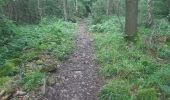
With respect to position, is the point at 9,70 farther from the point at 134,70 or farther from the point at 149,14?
the point at 149,14

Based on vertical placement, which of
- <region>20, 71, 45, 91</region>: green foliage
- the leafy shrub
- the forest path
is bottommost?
the forest path

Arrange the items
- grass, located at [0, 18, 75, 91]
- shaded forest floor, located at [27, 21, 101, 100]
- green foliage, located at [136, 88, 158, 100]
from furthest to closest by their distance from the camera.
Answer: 1. grass, located at [0, 18, 75, 91]
2. shaded forest floor, located at [27, 21, 101, 100]
3. green foliage, located at [136, 88, 158, 100]

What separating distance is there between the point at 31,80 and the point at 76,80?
5.86 feet

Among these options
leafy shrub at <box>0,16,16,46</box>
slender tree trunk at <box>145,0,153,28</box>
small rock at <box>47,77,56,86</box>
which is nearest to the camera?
small rock at <box>47,77,56,86</box>

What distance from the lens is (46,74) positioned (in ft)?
31.3

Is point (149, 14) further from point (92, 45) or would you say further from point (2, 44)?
point (2, 44)

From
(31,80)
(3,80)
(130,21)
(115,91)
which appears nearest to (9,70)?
(3,80)

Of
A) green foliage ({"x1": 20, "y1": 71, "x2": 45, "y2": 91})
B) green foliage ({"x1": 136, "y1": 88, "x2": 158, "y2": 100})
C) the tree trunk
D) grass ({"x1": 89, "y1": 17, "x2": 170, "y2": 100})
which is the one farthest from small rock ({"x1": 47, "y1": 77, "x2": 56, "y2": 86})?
the tree trunk

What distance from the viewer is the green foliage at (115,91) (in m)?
7.86

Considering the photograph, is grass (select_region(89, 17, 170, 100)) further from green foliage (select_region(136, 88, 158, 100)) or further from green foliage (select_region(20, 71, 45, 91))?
green foliage (select_region(20, 71, 45, 91))

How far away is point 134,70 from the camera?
965 cm

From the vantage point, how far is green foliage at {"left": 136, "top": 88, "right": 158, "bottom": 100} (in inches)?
297

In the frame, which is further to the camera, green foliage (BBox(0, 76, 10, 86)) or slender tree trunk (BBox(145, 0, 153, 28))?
slender tree trunk (BBox(145, 0, 153, 28))

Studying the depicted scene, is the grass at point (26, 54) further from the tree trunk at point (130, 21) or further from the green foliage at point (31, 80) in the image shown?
the tree trunk at point (130, 21)
